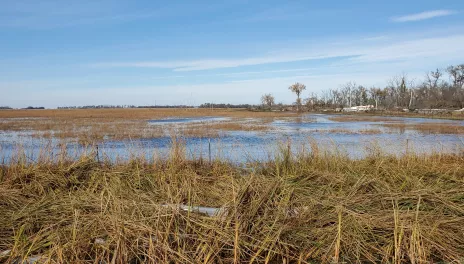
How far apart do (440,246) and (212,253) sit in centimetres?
252

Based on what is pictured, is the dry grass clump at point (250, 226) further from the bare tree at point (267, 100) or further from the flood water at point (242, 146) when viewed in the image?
the bare tree at point (267, 100)

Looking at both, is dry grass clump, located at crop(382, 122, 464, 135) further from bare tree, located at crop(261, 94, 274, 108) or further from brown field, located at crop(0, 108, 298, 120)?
bare tree, located at crop(261, 94, 274, 108)

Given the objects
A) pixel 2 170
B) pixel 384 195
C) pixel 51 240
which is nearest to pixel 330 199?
pixel 384 195

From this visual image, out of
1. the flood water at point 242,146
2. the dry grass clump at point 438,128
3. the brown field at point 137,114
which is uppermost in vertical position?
the brown field at point 137,114

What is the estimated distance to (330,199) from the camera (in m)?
4.87

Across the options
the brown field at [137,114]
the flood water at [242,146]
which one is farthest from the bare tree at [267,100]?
the flood water at [242,146]

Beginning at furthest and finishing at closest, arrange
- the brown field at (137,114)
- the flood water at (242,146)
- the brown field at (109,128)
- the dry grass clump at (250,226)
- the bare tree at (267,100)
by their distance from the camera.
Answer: the bare tree at (267,100), the brown field at (137,114), the brown field at (109,128), the flood water at (242,146), the dry grass clump at (250,226)

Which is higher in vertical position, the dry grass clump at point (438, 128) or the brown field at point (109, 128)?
the brown field at point (109, 128)

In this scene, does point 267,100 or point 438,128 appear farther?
point 267,100

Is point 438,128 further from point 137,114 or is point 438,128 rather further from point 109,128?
point 137,114

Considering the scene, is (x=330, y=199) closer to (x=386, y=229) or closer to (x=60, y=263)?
(x=386, y=229)

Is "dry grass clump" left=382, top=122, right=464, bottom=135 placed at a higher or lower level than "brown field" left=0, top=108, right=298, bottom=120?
lower

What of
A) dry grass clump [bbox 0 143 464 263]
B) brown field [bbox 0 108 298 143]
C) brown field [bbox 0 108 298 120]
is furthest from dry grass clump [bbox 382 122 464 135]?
brown field [bbox 0 108 298 120]

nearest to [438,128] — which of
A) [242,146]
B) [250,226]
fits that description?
[242,146]
